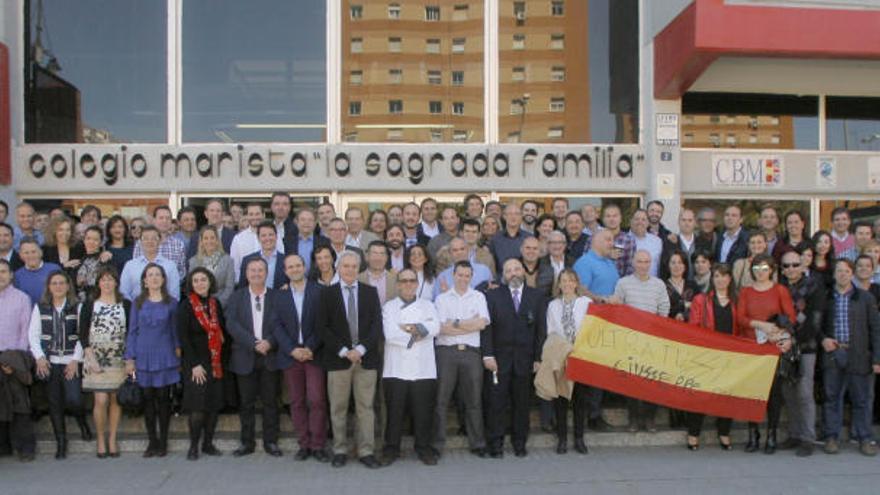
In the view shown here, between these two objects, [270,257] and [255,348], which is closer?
[255,348]

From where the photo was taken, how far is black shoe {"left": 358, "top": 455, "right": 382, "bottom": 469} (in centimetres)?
695

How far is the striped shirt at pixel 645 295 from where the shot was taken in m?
7.56

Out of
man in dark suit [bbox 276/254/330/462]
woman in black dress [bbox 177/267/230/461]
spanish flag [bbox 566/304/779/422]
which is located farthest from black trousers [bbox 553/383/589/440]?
woman in black dress [bbox 177/267/230/461]

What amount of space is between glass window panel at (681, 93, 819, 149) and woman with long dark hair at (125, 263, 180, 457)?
319 inches

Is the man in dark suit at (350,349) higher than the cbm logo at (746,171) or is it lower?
lower

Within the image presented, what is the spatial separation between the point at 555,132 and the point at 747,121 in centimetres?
295

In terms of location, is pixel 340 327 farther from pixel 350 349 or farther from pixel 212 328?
pixel 212 328

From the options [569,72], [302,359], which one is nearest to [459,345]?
[302,359]

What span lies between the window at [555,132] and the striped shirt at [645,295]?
4.73m

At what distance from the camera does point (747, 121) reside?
12.1 meters

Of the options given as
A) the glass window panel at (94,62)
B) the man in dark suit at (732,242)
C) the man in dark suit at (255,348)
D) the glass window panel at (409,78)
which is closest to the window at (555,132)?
the glass window panel at (409,78)

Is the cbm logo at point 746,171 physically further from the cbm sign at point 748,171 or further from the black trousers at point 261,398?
the black trousers at point 261,398

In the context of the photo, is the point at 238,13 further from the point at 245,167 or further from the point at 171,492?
the point at 171,492

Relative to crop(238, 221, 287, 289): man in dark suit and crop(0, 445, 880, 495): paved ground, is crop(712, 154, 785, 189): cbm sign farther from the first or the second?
crop(238, 221, 287, 289): man in dark suit
